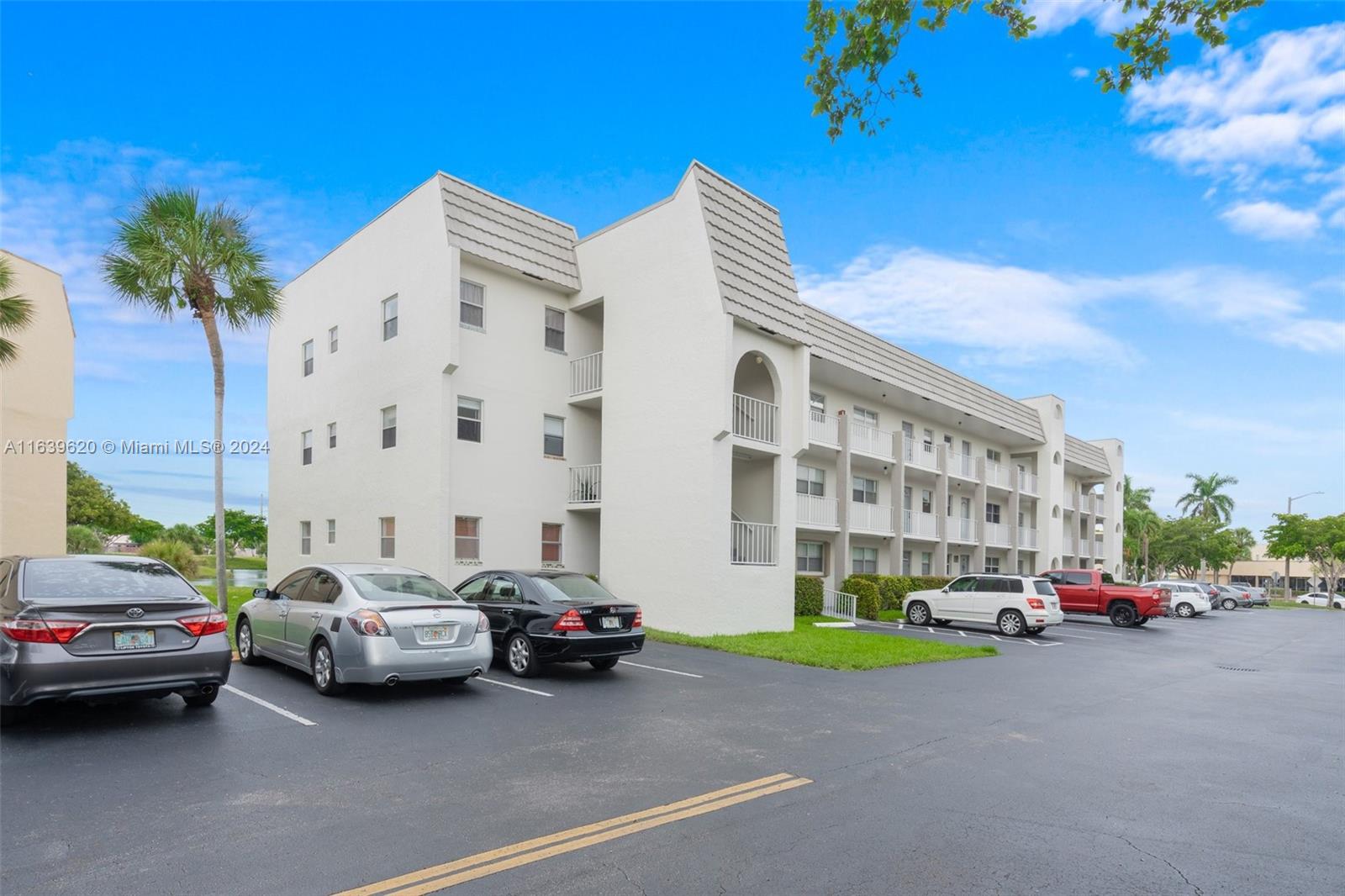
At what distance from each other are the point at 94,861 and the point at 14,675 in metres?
3.23

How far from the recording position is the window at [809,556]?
2709cm

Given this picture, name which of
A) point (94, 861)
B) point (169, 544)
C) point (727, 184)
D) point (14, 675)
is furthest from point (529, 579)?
point (169, 544)

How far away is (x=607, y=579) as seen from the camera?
1958 centimetres

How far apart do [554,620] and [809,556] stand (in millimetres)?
17317

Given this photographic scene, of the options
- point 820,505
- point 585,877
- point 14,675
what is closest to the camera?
point 585,877

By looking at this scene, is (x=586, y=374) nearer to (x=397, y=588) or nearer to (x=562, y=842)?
(x=397, y=588)

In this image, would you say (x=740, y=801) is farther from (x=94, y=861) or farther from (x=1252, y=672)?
(x=1252, y=672)

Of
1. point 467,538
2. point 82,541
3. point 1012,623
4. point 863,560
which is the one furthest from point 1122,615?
point 82,541

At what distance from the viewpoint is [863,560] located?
30469mm

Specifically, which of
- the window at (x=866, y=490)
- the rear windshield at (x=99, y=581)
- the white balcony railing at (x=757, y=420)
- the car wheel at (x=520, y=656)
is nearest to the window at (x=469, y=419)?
the white balcony railing at (x=757, y=420)

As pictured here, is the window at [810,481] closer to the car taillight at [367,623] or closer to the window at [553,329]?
the window at [553,329]

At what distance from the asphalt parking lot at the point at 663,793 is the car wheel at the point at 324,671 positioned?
0.15m

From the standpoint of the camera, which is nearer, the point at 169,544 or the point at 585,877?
the point at 585,877

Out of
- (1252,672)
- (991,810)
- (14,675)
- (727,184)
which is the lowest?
(1252,672)
